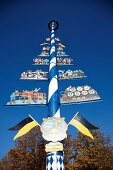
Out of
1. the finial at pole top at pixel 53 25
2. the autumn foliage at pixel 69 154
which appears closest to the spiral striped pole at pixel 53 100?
the finial at pole top at pixel 53 25

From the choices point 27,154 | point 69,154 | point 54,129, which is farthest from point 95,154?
point 54,129

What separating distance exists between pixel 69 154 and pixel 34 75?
11.0 metres

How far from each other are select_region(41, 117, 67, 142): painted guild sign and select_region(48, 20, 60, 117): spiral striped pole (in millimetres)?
415

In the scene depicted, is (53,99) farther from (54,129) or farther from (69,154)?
(69,154)

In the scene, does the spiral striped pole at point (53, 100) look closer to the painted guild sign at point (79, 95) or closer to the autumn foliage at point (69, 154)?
the painted guild sign at point (79, 95)

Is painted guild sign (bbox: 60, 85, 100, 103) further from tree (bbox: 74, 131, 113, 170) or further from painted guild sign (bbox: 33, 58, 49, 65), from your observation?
tree (bbox: 74, 131, 113, 170)

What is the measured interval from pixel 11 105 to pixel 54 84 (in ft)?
6.07

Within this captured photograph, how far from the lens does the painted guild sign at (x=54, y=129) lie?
9.41 meters

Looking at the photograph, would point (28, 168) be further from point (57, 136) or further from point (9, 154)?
point (57, 136)

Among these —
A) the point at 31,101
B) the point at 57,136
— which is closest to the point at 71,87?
the point at 31,101

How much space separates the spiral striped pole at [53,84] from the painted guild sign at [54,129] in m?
0.42

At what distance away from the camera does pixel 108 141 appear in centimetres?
2198

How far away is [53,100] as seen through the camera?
1045 cm

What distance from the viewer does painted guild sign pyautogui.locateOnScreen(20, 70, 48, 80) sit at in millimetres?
11620
